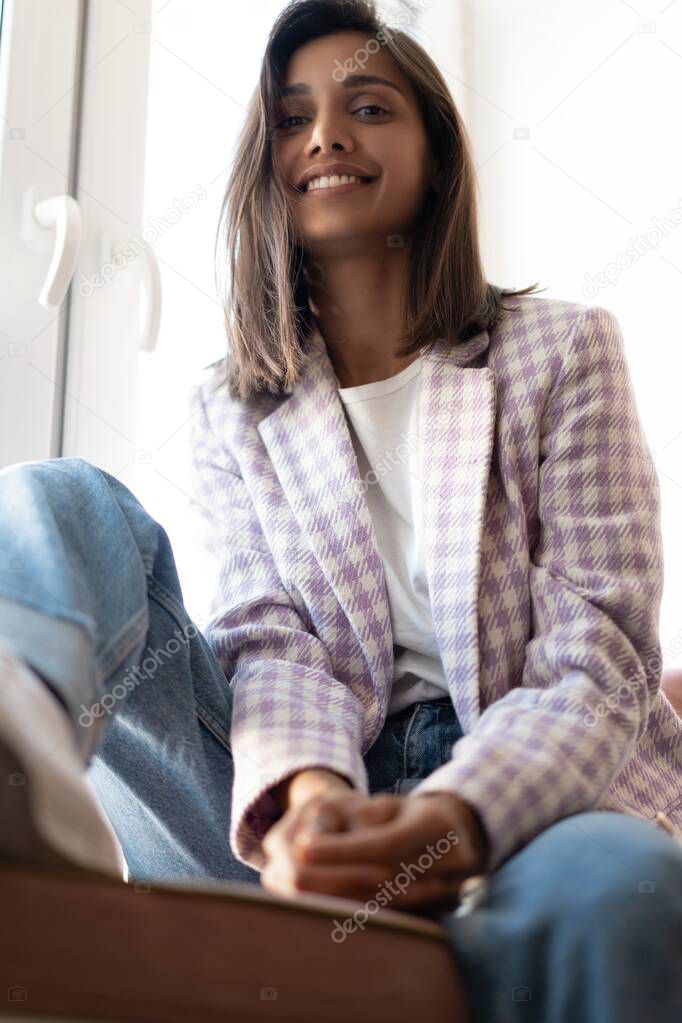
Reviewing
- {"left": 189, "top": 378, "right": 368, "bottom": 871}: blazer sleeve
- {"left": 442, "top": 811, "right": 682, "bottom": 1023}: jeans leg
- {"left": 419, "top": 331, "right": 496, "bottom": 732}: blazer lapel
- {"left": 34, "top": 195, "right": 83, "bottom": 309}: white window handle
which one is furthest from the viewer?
{"left": 34, "top": 195, "right": 83, "bottom": 309}: white window handle

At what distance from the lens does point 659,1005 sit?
0.50 m

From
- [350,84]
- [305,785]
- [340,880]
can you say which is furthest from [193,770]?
[350,84]

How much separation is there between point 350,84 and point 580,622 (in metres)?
0.55

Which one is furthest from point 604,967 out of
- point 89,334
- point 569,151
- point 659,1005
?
point 569,151

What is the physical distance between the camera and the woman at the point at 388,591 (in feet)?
1.84

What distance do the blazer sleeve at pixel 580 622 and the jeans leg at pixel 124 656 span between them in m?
0.18

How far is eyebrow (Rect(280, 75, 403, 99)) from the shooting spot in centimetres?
105

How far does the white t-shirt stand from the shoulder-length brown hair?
0.05 meters

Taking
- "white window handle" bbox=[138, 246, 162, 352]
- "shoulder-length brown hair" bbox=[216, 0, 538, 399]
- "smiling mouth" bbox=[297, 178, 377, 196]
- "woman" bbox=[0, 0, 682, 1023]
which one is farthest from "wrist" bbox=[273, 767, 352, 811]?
"white window handle" bbox=[138, 246, 162, 352]

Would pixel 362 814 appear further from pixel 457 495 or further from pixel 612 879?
pixel 457 495

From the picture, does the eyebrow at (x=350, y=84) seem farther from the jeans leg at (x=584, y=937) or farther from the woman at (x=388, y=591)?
the jeans leg at (x=584, y=937)

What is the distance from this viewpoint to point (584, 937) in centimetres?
51

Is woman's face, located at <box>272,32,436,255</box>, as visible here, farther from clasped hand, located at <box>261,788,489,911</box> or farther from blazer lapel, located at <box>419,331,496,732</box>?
clasped hand, located at <box>261,788,489,911</box>

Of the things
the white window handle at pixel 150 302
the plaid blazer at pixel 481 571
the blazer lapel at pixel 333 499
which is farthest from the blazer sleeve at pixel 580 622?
the white window handle at pixel 150 302
